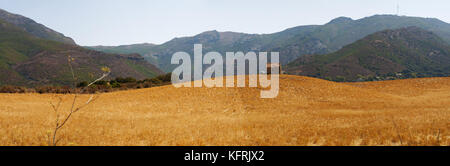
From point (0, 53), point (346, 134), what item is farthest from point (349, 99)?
point (0, 53)

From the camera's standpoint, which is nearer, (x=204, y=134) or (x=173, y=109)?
(x=204, y=134)

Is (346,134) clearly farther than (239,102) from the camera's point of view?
No

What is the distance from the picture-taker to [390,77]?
189m

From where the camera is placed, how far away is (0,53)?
579 feet

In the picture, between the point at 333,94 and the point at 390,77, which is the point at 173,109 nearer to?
the point at 333,94

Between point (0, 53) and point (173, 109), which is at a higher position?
point (0, 53)

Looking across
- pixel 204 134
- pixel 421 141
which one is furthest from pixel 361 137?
pixel 204 134

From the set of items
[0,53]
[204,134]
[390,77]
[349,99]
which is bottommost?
[204,134]
